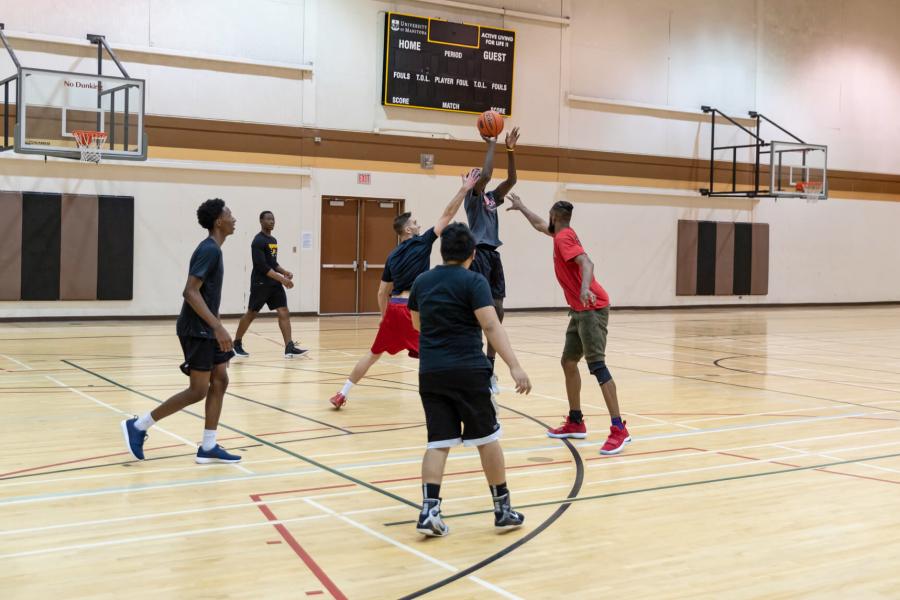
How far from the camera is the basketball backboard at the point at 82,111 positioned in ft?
51.2

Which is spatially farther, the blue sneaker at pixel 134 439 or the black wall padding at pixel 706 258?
the black wall padding at pixel 706 258

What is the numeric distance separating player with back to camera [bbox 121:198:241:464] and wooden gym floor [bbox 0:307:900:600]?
0.20 meters

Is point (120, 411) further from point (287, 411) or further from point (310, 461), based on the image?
point (310, 461)

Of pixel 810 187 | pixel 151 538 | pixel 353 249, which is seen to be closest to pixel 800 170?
pixel 810 187

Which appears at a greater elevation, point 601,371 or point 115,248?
point 115,248

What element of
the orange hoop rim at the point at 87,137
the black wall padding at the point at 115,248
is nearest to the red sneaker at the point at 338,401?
the orange hoop rim at the point at 87,137

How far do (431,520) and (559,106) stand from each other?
726 inches

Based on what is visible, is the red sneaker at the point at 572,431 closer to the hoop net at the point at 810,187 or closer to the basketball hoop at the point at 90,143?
the basketball hoop at the point at 90,143

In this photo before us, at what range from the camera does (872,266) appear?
27.4m

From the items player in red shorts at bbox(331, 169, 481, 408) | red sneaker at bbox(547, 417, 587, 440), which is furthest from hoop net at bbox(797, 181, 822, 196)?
red sneaker at bbox(547, 417, 587, 440)

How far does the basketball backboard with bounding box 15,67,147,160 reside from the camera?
15.6m

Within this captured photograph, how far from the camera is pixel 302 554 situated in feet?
14.8

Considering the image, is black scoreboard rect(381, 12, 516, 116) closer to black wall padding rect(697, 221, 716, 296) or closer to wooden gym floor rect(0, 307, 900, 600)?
black wall padding rect(697, 221, 716, 296)

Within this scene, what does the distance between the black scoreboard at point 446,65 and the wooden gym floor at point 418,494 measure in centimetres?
1036
